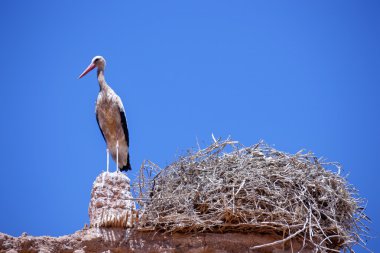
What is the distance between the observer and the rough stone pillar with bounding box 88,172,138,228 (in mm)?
4789

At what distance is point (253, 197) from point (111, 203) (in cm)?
116

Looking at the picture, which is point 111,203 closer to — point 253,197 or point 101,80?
point 253,197

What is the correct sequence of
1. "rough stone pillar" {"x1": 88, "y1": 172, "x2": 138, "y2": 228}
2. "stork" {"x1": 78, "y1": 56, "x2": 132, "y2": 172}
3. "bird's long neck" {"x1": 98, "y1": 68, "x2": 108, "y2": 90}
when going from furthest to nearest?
1. "bird's long neck" {"x1": 98, "y1": 68, "x2": 108, "y2": 90}
2. "stork" {"x1": 78, "y1": 56, "x2": 132, "y2": 172}
3. "rough stone pillar" {"x1": 88, "y1": 172, "x2": 138, "y2": 228}

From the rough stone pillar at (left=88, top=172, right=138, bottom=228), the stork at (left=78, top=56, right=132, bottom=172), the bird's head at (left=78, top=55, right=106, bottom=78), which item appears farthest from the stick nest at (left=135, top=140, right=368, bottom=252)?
the bird's head at (left=78, top=55, right=106, bottom=78)

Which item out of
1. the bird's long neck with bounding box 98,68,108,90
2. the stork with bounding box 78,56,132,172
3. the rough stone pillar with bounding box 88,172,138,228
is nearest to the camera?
the rough stone pillar with bounding box 88,172,138,228

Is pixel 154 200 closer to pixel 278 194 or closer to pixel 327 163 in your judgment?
pixel 278 194

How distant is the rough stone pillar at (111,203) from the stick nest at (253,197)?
0.13m

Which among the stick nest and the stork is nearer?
the stick nest

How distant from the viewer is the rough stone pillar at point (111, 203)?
479 centimetres

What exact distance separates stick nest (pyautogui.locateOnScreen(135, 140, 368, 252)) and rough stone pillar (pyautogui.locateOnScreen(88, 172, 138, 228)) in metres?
0.13

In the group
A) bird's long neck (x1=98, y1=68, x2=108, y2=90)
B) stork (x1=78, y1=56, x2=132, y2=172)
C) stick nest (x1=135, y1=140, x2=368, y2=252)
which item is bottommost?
stick nest (x1=135, y1=140, x2=368, y2=252)

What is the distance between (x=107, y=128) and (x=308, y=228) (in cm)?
393

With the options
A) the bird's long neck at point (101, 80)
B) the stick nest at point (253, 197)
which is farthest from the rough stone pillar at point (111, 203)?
the bird's long neck at point (101, 80)

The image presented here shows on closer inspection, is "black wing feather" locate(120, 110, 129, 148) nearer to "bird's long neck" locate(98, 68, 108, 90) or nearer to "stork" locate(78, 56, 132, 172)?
"stork" locate(78, 56, 132, 172)
